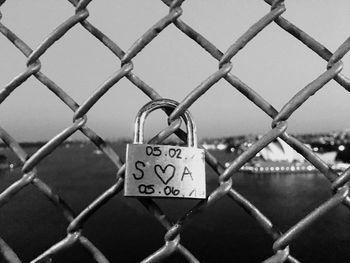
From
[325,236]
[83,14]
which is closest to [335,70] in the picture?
[83,14]

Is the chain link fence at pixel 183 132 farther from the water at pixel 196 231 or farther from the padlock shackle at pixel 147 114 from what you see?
the water at pixel 196 231

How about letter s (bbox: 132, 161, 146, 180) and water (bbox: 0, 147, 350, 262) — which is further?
water (bbox: 0, 147, 350, 262)

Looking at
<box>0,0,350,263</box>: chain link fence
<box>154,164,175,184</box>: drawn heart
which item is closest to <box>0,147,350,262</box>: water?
<box>0,0,350,263</box>: chain link fence

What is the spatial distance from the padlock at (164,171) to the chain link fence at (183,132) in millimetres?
52

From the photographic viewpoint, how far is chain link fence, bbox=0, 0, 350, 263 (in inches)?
38.0

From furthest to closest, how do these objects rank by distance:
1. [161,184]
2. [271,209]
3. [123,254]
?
[271,209]
[123,254]
[161,184]

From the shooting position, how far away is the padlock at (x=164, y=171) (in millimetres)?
897

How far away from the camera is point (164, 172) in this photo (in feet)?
2.98

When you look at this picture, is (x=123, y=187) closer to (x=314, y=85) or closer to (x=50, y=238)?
(x=314, y=85)

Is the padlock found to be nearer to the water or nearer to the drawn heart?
the drawn heart

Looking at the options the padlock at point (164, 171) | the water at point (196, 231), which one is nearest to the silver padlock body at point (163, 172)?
the padlock at point (164, 171)

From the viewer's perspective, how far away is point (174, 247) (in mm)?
967

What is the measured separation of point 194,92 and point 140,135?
0.15 metres

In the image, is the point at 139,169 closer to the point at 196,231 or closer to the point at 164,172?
the point at 164,172
